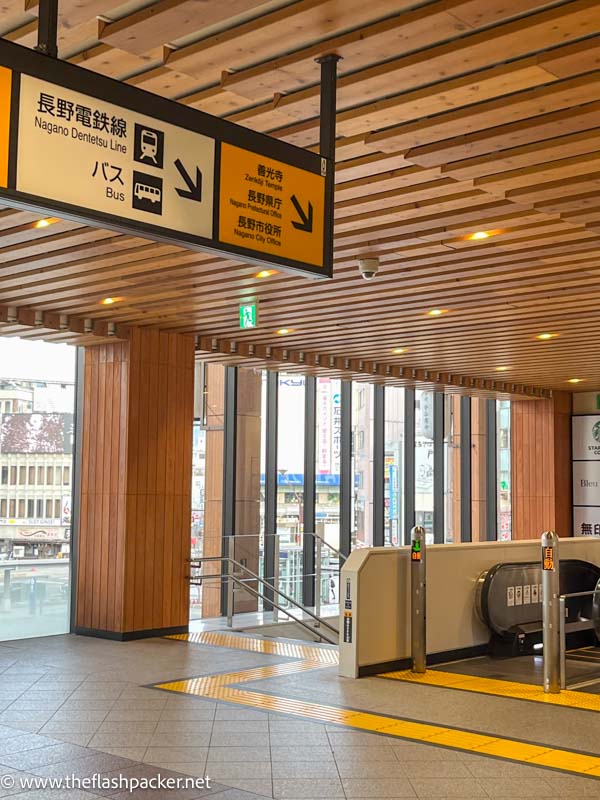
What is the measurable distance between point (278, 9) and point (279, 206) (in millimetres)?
732

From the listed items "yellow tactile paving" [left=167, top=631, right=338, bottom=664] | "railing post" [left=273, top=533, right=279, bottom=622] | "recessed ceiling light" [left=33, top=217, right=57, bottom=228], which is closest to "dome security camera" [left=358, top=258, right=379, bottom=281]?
"recessed ceiling light" [left=33, top=217, right=57, bottom=228]

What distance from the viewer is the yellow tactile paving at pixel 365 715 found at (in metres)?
5.93

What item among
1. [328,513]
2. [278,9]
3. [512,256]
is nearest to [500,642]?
[512,256]

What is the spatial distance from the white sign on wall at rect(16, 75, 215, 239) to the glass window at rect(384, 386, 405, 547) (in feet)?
45.9

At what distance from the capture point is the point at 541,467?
1675cm

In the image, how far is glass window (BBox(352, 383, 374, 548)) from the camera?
658 inches

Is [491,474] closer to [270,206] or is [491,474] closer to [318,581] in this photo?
[318,581]

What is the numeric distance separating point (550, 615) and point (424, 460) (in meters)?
10.3

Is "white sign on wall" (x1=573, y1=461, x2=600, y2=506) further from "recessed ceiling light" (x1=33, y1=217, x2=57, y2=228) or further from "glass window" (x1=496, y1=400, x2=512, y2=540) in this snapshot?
"recessed ceiling light" (x1=33, y1=217, x2=57, y2=228)

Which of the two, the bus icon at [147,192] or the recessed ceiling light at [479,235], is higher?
the recessed ceiling light at [479,235]

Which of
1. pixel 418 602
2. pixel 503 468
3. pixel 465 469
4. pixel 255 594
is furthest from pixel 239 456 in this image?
pixel 503 468

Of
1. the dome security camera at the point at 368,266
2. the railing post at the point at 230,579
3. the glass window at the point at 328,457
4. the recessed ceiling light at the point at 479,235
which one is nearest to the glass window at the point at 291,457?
the glass window at the point at 328,457

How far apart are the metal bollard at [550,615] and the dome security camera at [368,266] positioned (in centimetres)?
266

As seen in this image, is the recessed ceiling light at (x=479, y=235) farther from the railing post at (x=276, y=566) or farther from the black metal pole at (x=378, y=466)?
the black metal pole at (x=378, y=466)
